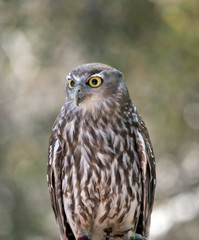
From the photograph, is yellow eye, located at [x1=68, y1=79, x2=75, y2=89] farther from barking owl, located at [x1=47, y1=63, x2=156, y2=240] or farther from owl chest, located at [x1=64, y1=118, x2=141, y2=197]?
owl chest, located at [x1=64, y1=118, x2=141, y2=197]

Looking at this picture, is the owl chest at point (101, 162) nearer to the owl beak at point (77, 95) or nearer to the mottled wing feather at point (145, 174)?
the mottled wing feather at point (145, 174)

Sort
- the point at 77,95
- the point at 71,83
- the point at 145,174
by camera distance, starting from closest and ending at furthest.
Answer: the point at 77,95
the point at 71,83
the point at 145,174

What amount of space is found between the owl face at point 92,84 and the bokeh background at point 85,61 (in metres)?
4.19

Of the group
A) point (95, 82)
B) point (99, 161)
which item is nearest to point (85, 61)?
point (95, 82)

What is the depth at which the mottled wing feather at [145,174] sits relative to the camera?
4.33 m

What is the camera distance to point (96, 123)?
4.36 metres

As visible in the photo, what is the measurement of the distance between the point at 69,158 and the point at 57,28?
5.60 m

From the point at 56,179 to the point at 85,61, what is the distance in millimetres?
5103

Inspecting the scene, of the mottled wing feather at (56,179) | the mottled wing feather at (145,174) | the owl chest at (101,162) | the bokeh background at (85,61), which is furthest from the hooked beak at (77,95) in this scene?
the bokeh background at (85,61)

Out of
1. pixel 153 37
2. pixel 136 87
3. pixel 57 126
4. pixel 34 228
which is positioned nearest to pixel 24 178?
pixel 34 228

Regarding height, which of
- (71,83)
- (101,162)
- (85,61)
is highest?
(85,61)

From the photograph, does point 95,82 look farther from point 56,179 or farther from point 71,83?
point 56,179

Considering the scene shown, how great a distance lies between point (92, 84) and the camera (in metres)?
4.25

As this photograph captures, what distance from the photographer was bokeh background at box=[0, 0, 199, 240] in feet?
29.1
